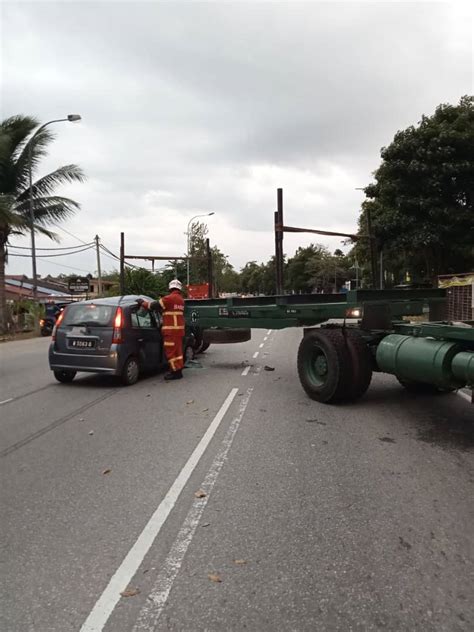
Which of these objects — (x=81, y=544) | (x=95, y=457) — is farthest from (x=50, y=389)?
(x=81, y=544)

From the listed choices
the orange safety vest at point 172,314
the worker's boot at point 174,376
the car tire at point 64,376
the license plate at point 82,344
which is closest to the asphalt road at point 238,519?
the license plate at point 82,344

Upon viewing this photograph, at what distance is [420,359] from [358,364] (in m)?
1.22

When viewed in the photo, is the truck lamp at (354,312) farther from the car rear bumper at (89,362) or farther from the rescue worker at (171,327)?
the car rear bumper at (89,362)

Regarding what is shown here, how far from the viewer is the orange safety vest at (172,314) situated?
9.88 meters

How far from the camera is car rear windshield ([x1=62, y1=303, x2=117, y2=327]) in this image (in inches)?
363

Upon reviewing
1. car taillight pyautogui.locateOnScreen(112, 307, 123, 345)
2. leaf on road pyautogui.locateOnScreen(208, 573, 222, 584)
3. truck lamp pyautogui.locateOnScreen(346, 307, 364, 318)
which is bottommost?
leaf on road pyautogui.locateOnScreen(208, 573, 222, 584)

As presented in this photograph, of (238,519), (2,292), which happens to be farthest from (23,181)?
(238,519)

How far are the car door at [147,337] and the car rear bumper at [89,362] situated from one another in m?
0.68

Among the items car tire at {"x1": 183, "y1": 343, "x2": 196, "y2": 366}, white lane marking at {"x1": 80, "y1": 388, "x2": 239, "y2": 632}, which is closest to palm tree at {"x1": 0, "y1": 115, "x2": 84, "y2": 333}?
car tire at {"x1": 183, "y1": 343, "x2": 196, "y2": 366}

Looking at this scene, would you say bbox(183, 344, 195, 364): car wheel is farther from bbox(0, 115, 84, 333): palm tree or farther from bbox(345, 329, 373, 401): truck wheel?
bbox(0, 115, 84, 333): palm tree

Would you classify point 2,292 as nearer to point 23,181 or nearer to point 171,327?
point 23,181

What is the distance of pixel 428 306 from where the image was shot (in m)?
8.84

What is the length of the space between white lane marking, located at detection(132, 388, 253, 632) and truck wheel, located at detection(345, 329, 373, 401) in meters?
2.88

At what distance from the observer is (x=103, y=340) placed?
9062 millimetres
